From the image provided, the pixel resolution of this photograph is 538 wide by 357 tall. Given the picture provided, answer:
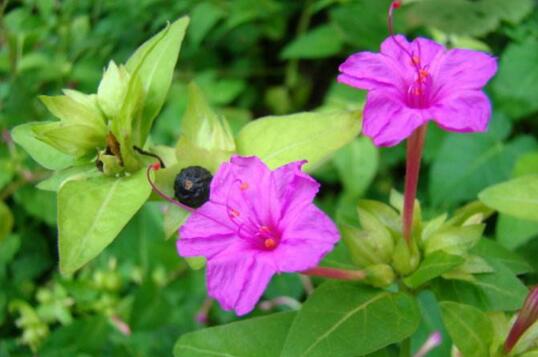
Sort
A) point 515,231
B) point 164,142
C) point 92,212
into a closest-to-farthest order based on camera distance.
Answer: point 92,212 → point 515,231 → point 164,142

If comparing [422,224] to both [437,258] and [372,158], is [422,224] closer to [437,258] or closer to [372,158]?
[437,258]

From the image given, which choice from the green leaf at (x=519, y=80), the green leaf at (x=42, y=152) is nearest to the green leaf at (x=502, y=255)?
the green leaf at (x=42, y=152)

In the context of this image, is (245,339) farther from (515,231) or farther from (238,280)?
(515,231)

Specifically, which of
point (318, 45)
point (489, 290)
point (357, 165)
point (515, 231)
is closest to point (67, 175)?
point (489, 290)

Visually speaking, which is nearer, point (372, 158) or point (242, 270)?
point (242, 270)

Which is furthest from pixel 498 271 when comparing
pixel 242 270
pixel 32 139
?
pixel 32 139

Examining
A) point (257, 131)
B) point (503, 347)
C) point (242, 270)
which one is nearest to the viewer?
point (242, 270)

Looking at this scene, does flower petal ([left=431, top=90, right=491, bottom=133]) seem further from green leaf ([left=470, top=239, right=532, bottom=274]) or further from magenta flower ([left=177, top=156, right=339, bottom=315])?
green leaf ([left=470, top=239, right=532, bottom=274])
